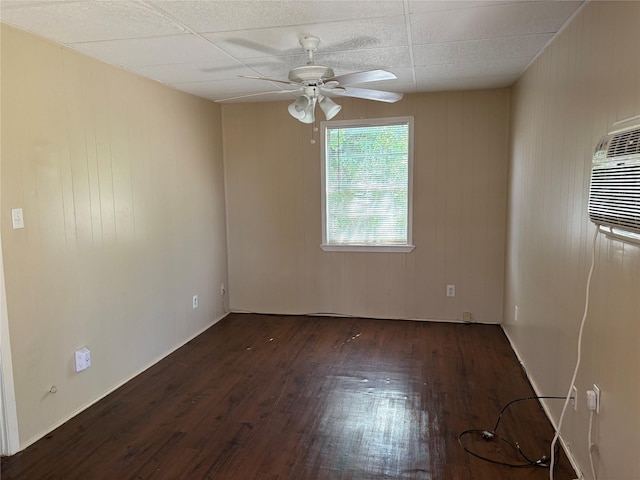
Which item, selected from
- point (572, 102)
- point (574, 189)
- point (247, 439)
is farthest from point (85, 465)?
point (572, 102)

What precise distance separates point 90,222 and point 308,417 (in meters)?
1.94

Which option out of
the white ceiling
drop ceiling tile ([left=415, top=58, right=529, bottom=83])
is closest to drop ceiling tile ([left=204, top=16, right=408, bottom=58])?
the white ceiling

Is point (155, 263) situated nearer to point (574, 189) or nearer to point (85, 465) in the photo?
point (85, 465)

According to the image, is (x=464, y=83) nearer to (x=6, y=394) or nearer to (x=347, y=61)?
(x=347, y=61)

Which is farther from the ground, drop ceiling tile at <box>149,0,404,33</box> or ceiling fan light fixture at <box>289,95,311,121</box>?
drop ceiling tile at <box>149,0,404,33</box>

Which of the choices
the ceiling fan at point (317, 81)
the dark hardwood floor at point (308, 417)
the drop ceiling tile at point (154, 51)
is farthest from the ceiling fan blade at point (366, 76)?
the dark hardwood floor at point (308, 417)

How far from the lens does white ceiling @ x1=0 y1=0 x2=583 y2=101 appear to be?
2174 millimetres

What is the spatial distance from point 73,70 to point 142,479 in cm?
247

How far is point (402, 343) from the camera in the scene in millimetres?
4004

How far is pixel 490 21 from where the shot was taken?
2436 mm

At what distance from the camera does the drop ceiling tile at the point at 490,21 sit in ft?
7.39

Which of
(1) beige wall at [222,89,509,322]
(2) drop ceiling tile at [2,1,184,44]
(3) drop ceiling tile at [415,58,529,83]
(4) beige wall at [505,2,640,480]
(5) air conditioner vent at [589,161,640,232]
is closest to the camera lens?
(5) air conditioner vent at [589,161,640,232]

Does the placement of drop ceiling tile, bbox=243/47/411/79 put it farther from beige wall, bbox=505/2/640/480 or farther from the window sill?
the window sill

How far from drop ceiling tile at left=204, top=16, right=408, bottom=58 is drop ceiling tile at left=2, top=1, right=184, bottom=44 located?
0.33 meters
